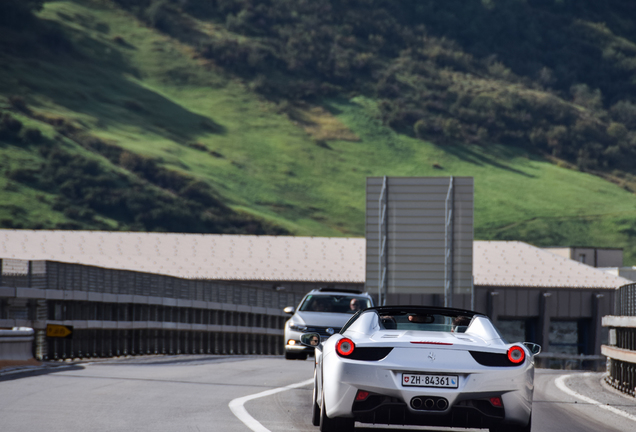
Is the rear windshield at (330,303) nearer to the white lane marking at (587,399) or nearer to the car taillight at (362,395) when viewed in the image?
the white lane marking at (587,399)

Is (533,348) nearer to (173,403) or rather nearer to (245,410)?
(245,410)

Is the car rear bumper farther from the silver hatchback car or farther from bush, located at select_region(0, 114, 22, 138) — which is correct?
bush, located at select_region(0, 114, 22, 138)

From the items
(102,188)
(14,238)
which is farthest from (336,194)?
(14,238)

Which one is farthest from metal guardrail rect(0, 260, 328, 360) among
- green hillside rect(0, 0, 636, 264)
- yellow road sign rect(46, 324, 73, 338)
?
green hillside rect(0, 0, 636, 264)

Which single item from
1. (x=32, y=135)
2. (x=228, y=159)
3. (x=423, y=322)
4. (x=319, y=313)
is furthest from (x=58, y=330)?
(x=228, y=159)

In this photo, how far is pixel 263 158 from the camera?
16975 centimetres

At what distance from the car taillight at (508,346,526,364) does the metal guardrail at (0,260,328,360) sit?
11.5 meters

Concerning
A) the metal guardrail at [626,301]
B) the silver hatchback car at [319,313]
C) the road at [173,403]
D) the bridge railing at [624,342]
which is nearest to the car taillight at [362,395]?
the road at [173,403]

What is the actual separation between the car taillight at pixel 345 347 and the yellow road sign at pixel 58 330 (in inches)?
425

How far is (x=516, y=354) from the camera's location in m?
8.40

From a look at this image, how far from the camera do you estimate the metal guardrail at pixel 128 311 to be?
65.3 feet

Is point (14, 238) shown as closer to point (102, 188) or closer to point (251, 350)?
point (251, 350)

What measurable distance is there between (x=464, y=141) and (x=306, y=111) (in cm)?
3041

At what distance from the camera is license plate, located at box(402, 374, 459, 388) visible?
806 centimetres
